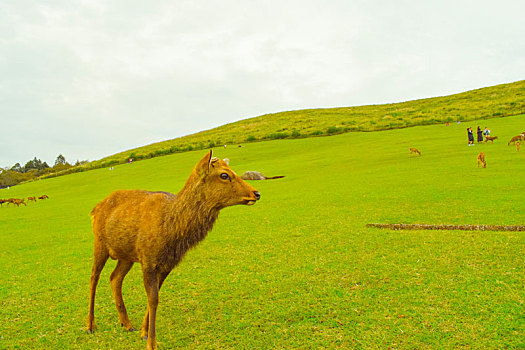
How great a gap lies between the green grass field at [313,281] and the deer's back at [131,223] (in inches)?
60.4

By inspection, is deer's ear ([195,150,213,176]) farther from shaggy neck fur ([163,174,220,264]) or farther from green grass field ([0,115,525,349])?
green grass field ([0,115,525,349])

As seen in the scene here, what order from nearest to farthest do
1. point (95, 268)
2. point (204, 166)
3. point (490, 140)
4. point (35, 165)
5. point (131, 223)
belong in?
point (204, 166) → point (131, 223) → point (95, 268) → point (490, 140) → point (35, 165)

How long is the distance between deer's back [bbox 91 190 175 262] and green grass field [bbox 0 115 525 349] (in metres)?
1.54

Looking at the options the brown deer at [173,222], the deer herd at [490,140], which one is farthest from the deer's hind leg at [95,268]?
the deer herd at [490,140]

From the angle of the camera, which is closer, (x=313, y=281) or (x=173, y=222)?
(x=173, y=222)

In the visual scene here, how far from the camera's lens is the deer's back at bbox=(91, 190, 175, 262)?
5223 millimetres

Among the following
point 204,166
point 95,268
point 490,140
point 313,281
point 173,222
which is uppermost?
point 204,166

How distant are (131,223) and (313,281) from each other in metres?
4.23

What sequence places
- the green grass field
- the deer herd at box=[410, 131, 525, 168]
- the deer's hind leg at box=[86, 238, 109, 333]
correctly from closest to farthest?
1. the green grass field
2. the deer's hind leg at box=[86, 238, 109, 333]
3. the deer herd at box=[410, 131, 525, 168]

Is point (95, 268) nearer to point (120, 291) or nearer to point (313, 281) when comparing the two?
point (120, 291)

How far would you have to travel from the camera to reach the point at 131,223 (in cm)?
540

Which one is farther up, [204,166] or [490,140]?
[204,166]

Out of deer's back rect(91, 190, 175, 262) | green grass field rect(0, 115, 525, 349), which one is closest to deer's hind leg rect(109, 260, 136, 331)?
green grass field rect(0, 115, 525, 349)

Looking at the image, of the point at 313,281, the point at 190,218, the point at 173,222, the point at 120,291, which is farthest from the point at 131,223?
the point at 313,281
